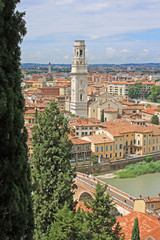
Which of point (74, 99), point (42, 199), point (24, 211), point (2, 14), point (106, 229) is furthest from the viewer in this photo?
point (74, 99)

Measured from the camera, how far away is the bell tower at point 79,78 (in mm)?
37281

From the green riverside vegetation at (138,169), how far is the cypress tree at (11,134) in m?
17.3

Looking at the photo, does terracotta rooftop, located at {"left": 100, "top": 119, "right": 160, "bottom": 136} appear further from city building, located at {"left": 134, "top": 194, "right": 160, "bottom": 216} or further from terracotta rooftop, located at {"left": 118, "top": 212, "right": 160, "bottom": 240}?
terracotta rooftop, located at {"left": 118, "top": 212, "right": 160, "bottom": 240}

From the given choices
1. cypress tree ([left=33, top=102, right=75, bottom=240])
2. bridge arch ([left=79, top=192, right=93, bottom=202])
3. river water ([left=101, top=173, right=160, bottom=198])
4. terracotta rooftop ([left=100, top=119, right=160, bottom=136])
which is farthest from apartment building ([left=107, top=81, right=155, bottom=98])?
cypress tree ([left=33, top=102, right=75, bottom=240])

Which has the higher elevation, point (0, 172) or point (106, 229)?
point (0, 172)

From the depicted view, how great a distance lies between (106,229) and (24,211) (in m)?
3.47

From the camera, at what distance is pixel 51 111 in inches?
374

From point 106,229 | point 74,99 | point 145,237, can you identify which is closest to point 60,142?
point 106,229

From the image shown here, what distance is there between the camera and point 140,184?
1991 cm

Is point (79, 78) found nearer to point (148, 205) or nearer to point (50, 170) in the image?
point (148, 205)

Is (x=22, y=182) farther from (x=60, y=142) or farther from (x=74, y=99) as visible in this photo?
(x=74, y=99)

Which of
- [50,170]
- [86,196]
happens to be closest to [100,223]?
[50,170]

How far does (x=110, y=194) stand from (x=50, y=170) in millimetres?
6415

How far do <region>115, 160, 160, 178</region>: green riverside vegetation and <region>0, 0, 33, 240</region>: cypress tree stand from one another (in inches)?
680
